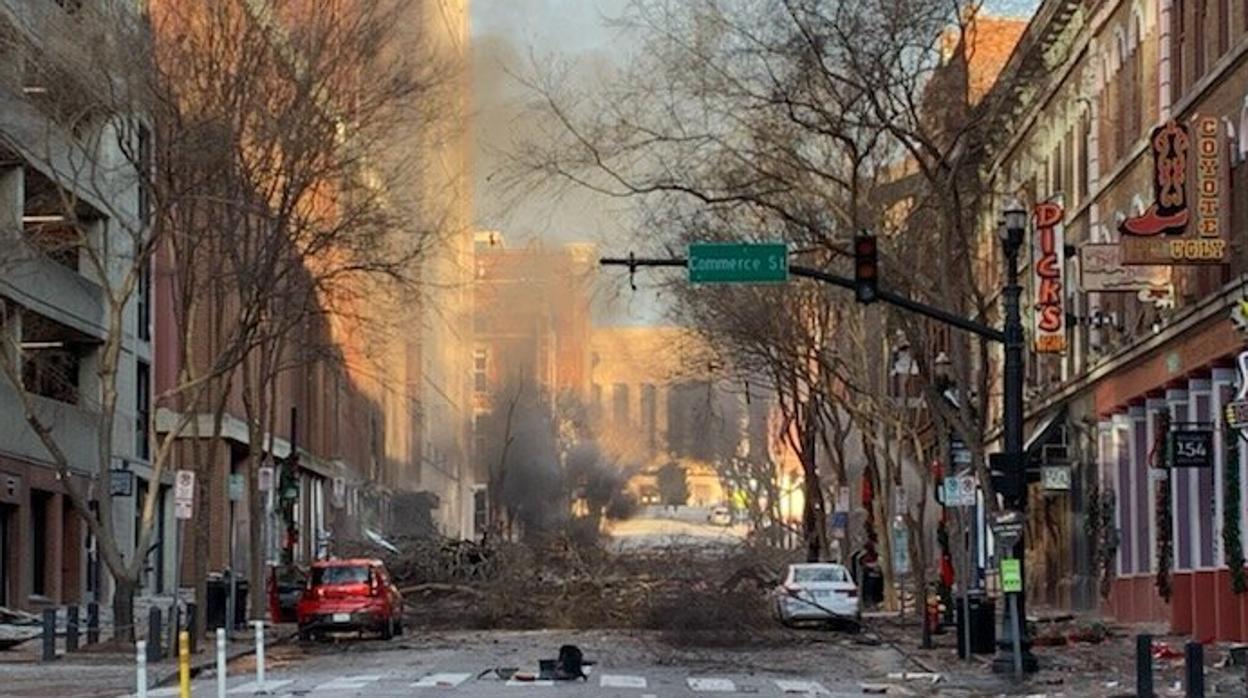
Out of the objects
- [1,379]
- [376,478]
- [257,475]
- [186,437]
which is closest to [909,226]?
[257,475]

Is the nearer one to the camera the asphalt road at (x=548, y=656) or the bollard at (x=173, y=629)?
the asphalt road at (x=548, y=656)

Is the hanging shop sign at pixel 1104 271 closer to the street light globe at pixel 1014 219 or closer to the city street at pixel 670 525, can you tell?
the street light globe at pixel 1014 219

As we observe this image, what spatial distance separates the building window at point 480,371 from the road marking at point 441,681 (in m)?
90.0

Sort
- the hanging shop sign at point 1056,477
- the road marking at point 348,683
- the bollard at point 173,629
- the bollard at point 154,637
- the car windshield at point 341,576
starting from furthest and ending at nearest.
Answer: the hanging shop sign at point 1056,477 → the car windshield at point 341,576 → the bollard at point 173,629 → the bollard at point 154,637 → the road marking at point 348,683

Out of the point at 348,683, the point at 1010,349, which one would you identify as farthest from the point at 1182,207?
the point at 348,683

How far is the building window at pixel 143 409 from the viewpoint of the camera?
59.0 m

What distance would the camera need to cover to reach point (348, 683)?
2847 cm

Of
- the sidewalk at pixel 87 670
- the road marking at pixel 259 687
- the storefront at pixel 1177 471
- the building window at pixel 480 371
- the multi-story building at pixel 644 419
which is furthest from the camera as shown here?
the multi-story building at pixel 644 419

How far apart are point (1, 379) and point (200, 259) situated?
4744 mm

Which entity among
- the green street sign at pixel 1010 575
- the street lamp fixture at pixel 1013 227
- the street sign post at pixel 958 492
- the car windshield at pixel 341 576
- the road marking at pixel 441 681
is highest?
the street lamp fixture at pixel 1013 227

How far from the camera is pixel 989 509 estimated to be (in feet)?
106

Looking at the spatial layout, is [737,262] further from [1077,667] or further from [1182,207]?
[1077,667]

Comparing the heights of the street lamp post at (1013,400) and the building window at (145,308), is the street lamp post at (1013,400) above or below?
below

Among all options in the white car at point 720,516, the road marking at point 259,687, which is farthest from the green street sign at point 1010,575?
the white car at point 720,516
